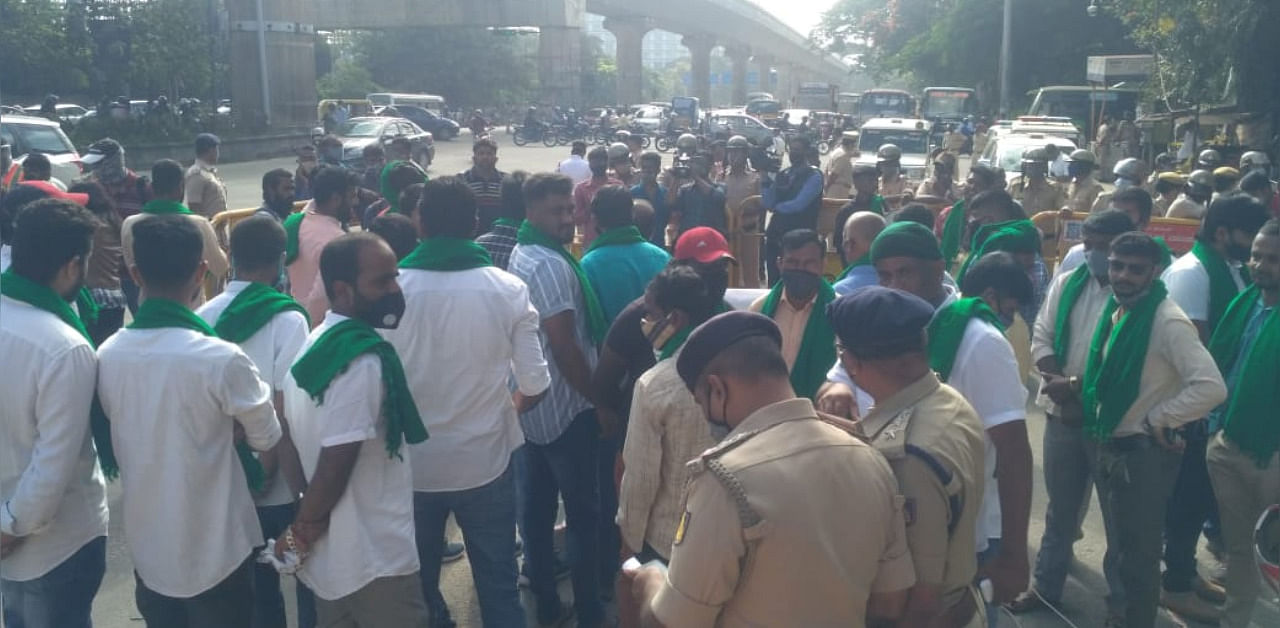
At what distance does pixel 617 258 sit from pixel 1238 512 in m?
2.59

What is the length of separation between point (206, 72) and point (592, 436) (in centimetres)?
3740

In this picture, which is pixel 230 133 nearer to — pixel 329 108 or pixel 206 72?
pixel 329 108

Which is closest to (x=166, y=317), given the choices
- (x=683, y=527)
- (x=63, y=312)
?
(x=63, y=312)

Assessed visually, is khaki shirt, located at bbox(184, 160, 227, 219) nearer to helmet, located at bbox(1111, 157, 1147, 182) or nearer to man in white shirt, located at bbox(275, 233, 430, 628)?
man in white shirt, located at bbox(275, 233, 430, 628)

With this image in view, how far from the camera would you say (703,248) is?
13.2 ft

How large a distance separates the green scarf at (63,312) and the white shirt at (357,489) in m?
0.51

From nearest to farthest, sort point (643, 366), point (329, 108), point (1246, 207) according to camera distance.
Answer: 1. point (643, 366)
2. point (1246, 207)
3. point (329, 108)

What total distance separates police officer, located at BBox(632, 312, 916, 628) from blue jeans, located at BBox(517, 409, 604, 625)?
229 centimetres

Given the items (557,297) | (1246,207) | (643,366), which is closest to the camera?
(643,366)

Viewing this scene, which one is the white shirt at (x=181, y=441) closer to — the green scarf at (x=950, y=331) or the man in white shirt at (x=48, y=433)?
the man in white shirt at (x=48, y=433)

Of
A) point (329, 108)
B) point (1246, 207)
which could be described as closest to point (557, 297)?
point (1246, 207)

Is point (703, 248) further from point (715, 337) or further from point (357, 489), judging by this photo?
point (715, 337)

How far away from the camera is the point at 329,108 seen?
36469 mm

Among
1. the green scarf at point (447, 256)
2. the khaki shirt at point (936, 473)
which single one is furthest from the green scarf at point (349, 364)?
the khaki shirt at point (936, 473)
